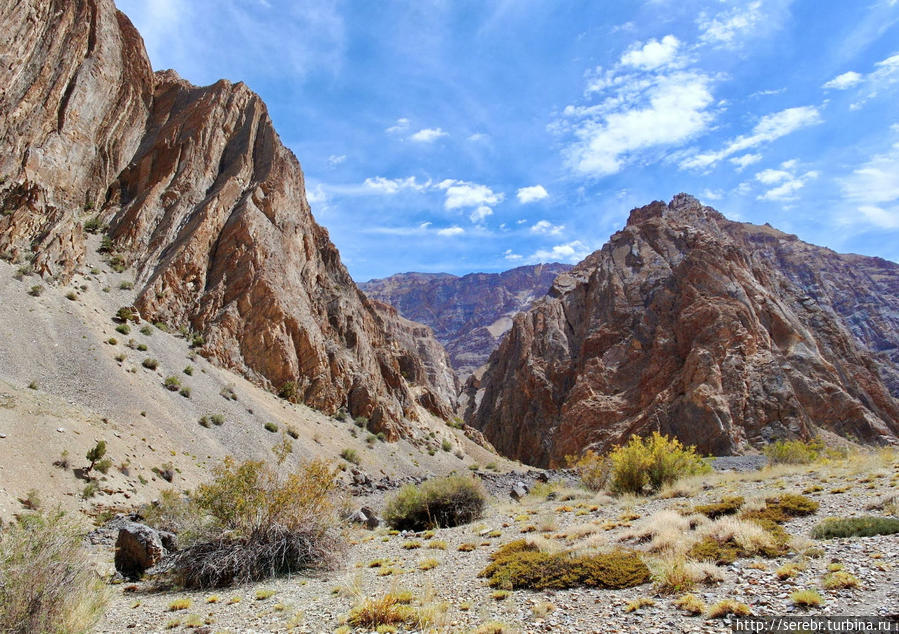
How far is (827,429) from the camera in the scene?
169 ft

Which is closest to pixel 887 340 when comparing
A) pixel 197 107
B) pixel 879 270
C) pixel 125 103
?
pixel 879 270

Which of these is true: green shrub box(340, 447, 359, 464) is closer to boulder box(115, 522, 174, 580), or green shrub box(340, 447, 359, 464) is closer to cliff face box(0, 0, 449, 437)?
cliff face box(0, 0, 449, 437)

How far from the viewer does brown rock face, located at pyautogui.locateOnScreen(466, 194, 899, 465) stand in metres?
52.4

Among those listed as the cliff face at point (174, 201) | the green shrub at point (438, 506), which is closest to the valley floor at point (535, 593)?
the green shrub at point (438, 506)

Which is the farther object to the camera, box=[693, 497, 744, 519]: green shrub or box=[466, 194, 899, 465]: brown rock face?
box=[466, 194, 899, 465]: brown rock face

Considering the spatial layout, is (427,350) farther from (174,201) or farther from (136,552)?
(136,552)

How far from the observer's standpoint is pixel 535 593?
8.21 meters

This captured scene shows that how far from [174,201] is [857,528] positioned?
5171 centimetres

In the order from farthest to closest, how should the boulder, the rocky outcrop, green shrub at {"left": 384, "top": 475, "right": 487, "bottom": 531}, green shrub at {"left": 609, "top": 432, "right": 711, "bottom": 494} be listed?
the rocky outcrop < green shrub at {"left": 609, "top": 432, "right": 711, "bottom": 494} < green shrub at {"left": 384, "top": 475, "right": 487, "bottom": 531} < the boulder

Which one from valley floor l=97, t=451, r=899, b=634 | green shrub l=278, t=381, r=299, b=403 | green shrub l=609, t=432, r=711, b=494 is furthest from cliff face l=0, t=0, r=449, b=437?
valley floor l=97, t=451, r=899, b=634

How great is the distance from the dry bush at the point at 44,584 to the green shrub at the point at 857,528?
12.6 meters

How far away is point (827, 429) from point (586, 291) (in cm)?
3956

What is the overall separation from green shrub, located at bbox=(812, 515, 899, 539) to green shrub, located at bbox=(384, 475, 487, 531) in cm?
1105

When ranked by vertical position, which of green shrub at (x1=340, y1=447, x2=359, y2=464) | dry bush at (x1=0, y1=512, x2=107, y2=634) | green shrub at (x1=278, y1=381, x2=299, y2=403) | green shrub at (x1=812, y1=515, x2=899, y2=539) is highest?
green shrub at (x1=278, y1=381, x2=299, y2=403)
